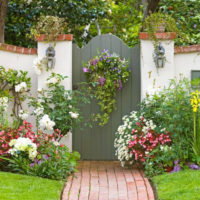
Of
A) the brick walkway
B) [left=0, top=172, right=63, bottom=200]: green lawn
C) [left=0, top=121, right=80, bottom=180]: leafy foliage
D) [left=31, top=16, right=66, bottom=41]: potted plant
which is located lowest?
the brick walkway

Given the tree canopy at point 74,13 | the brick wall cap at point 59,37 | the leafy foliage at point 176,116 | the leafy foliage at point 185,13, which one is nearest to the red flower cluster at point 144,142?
the leafy foliage at point 176,116

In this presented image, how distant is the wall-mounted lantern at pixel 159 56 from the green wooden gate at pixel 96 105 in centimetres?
45

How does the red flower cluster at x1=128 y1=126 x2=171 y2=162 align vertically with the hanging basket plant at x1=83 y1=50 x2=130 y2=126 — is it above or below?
below

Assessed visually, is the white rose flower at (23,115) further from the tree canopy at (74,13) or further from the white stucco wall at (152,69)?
the tree canopy at (74,13)

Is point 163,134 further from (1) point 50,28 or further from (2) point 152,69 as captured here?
(1) point 50,28

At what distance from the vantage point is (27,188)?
17.0ft

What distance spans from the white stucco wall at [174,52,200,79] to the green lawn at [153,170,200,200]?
1987 millimetres

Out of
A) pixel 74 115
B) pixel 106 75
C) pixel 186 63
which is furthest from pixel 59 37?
pixel 186 63

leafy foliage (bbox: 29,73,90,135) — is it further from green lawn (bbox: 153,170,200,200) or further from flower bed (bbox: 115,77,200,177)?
green lawn (bbox: 153,170,200,200)

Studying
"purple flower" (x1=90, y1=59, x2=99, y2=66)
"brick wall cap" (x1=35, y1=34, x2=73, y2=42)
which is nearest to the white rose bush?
"brick wall cap" (x1=35, y1=34, x2=73, y2=42)

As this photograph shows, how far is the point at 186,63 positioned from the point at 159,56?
1.75ft

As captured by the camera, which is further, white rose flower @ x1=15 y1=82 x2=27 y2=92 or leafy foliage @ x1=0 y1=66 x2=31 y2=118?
leafy foliage @ x1=0 y1=66 x2=31 y2=118

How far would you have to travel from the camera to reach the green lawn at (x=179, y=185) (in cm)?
488

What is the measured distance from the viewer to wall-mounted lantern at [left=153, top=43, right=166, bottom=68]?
23.2 ft
